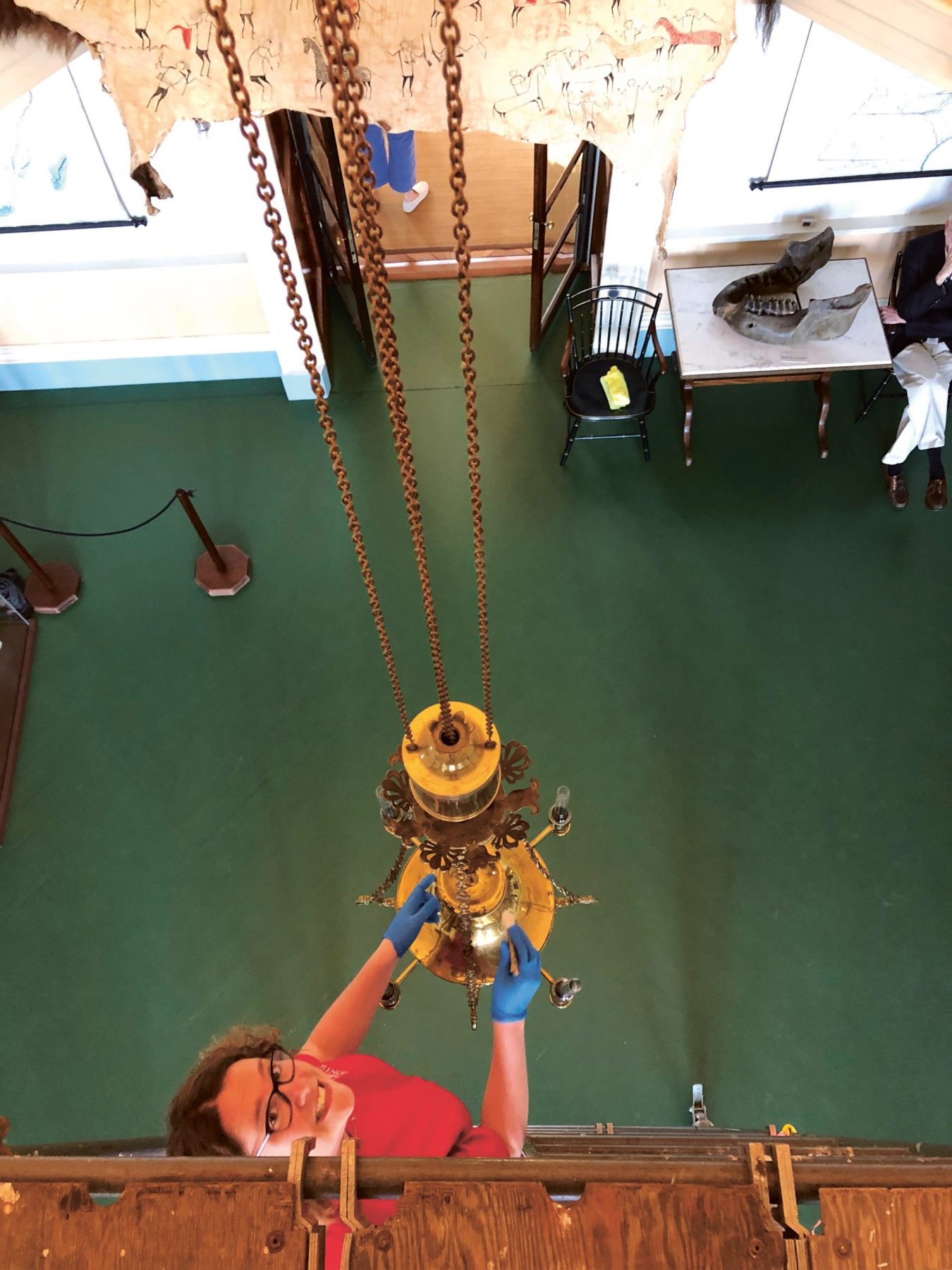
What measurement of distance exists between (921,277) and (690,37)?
3.02 m

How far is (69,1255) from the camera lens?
1037 mm

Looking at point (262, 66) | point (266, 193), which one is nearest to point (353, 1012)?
point (266, 193)

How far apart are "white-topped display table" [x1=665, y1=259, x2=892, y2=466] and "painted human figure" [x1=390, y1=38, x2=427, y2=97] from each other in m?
2.44

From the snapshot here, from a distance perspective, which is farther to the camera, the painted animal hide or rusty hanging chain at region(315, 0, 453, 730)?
the painted animal hide

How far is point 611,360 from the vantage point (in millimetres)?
5098

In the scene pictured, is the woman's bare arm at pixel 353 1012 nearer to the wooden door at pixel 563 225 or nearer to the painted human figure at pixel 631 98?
the painted human figure at pixel 631 98

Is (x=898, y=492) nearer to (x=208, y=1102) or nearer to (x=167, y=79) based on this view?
(x=167, y=79)

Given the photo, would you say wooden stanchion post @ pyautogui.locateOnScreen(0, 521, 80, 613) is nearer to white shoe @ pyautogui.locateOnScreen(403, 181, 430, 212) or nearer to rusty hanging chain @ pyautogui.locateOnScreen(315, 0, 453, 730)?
white shoe @ pyautogui.locateOnScreen(403, 181, 430, 212)

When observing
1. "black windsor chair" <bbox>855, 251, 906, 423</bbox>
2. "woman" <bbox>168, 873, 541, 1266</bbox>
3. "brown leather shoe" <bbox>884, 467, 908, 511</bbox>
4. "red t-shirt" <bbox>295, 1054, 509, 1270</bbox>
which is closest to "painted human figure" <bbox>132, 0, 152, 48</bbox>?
"woman" <bbox>168, 873, 541, 1266</bbox>

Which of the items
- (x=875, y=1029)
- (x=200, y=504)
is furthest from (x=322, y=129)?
(x=875, y=1029)

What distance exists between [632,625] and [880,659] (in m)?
1.42

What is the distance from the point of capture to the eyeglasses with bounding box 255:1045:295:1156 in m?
1.84

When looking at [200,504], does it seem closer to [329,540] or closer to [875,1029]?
[329,540]

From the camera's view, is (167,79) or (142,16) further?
(167,79)
